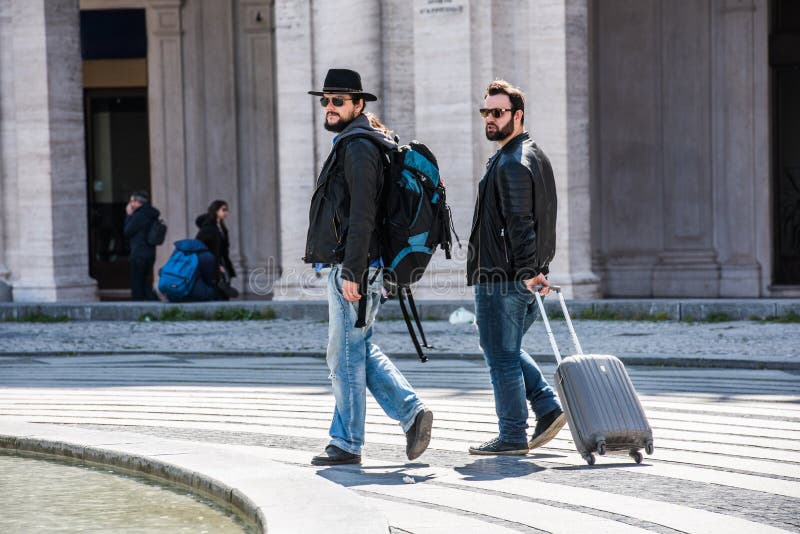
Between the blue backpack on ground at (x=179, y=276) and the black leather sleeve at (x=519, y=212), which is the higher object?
A: the black leather sleeve at (x=519, y=212)

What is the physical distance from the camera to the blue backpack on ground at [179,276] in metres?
18.1

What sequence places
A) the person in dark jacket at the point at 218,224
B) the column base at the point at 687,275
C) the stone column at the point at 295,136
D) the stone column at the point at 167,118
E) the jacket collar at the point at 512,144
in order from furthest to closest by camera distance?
the stone column at the point at 167,118, the column base at the point at 687,275, the person in dark jacket at the point at 218,224, the stone column at the point at 295,136, the jacket collar at the point at 512,144

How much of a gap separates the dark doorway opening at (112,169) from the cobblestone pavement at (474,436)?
39.4 feet

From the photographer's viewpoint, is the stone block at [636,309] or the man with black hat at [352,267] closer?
the man with black hat at [352,267]

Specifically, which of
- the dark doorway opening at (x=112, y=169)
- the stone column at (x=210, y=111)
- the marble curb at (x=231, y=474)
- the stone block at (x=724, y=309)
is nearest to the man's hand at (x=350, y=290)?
the marble curb at (x=231, y=474)

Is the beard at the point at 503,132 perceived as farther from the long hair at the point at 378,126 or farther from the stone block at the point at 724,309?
the stone block at the point at 724,309

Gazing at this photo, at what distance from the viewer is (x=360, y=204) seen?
644cm

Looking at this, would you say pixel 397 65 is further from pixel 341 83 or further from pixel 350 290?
pixel 350 290

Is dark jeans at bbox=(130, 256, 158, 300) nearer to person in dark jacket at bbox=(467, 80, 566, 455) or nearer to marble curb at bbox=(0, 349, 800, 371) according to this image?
marble curb at bbox=(0, 349, 800, 371)

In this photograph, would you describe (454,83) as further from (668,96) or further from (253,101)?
(253,101)

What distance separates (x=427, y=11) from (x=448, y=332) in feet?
14.7

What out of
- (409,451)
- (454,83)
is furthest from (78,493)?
(454,83)

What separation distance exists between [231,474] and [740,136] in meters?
15.9

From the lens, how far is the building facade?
1770cm
